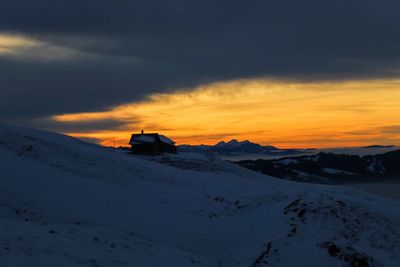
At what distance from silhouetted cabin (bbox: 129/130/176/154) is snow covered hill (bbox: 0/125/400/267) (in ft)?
129

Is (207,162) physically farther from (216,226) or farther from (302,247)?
(302,247)

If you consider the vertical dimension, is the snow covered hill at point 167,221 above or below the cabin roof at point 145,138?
below

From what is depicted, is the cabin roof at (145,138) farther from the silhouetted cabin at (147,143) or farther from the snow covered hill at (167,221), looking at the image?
the snow covered hill at (167,221)

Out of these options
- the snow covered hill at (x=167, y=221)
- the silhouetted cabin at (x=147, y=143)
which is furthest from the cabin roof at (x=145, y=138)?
the snow covered hill at (x=167, y=221)

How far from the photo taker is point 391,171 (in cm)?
19762

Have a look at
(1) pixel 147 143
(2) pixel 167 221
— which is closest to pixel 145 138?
(1) pixel 147 143

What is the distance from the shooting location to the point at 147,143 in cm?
7862

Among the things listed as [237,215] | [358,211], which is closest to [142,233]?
[237,215]

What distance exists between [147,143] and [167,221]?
5246 cm

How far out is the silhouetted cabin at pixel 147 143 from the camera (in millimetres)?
78319

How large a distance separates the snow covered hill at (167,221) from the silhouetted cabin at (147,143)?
39.4 meters

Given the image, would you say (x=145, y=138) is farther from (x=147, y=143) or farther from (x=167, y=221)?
(x=167, y=221)

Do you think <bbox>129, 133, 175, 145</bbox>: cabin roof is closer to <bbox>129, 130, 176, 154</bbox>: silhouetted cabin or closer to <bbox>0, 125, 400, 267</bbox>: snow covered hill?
<bbox>129, 130, 176, 154</bbox>: silhouetted cabin

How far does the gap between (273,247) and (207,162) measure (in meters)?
31.3
